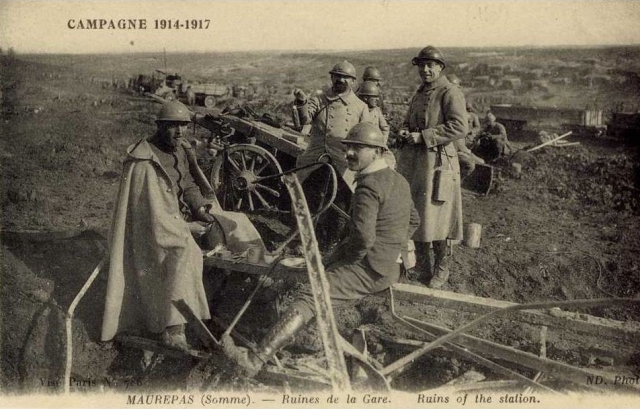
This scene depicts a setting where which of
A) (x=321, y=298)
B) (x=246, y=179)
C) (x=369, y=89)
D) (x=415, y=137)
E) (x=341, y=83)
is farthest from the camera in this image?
(x=246, y=179)

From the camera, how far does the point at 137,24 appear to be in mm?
4566

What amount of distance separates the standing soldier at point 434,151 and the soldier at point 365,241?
49.0 inches

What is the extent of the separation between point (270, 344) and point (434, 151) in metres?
2.47

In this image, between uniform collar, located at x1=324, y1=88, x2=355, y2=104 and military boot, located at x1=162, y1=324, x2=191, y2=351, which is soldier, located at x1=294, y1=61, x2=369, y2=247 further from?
military boot, located at x1=162, y1=324, x2=191, y2=351

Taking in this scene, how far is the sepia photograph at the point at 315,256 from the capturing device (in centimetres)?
329

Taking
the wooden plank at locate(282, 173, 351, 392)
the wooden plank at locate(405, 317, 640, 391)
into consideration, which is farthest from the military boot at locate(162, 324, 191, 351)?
the wooden plank at locate(405, 317, 640, 391)

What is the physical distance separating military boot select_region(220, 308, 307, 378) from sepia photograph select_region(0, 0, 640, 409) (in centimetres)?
1

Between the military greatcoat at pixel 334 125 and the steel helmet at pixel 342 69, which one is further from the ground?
the steel helmet at pixel 342 69

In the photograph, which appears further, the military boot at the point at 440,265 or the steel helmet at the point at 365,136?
the military boot at the point at 440,265

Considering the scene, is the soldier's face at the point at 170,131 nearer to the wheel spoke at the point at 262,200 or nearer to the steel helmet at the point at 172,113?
the steel helmet at the point at 172,113

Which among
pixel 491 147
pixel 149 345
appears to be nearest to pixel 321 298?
pixel 149 345

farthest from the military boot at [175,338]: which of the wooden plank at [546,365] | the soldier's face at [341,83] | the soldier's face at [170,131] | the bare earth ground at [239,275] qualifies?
the soldier's face at [341,83]

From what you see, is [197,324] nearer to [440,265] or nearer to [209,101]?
[440,265]

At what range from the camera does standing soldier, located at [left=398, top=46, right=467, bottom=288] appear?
4.47m
